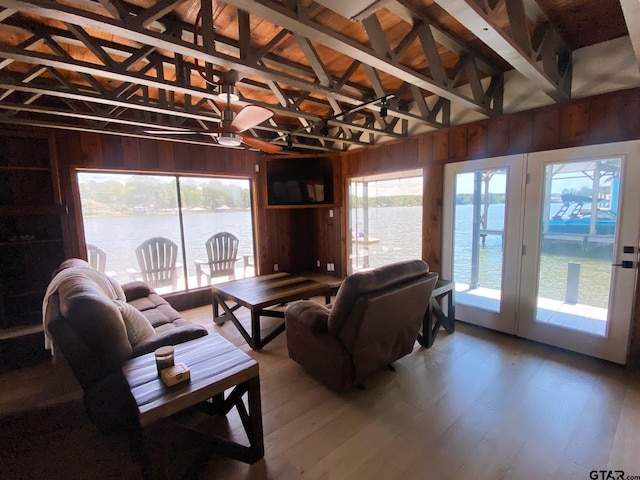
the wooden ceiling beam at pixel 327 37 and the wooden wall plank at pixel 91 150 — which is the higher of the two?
the wooden ceiling beam at pixel 327 37

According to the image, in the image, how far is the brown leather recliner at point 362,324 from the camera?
200 cm

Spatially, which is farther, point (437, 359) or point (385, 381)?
point (437, 359)

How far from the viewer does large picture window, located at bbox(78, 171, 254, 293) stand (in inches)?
151

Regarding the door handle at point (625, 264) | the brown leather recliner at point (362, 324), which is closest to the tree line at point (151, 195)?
the brown leather recliner at point (362, 324)

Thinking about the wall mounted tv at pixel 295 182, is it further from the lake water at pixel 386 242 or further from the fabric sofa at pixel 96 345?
the fabric sofa at pixel 96 345

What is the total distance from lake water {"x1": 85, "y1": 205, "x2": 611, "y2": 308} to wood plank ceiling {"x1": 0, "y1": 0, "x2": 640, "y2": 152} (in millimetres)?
1367

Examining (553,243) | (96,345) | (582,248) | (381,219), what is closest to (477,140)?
(553,243)

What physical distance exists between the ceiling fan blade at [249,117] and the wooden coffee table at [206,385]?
1586 millimetres

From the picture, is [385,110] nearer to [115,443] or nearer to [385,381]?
[385,381]

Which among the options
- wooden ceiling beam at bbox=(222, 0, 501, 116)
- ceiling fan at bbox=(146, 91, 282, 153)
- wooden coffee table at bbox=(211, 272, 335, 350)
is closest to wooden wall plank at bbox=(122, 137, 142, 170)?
ceiling fan at bbox=(146, 91, 282, 153)

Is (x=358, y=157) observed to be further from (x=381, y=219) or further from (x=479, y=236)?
(x=479, y=236)

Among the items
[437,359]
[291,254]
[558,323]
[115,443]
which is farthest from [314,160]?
[115,443]

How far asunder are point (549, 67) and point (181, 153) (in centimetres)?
431

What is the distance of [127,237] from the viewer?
4031 millimetres
